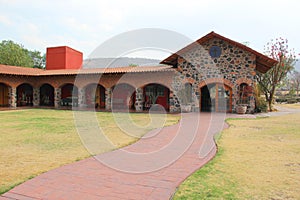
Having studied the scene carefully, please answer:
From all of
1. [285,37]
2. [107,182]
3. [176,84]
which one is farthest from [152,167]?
[285,37]

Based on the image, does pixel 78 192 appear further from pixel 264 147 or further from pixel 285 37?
pixel 285 37

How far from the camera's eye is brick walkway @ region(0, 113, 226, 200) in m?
3.24

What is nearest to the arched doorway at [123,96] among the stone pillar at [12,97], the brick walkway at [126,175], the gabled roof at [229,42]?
the gabled roof at [229,42]

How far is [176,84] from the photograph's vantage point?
15.5 meters

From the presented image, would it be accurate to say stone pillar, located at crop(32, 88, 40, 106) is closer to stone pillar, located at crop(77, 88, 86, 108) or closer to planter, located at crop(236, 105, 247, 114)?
stone pillar, located at crop(77, 88, 86, 108)

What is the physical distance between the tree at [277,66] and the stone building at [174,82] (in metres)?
2.62

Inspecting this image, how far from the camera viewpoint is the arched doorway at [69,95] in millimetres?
19891

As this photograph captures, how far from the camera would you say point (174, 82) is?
51.0ft

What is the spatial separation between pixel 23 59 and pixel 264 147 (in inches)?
1501

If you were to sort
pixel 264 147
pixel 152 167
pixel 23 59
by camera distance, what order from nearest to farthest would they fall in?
pixel 152 167 → pixel 264 147 → pixel 23 59

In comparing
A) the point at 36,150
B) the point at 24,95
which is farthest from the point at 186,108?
the point at 24,95

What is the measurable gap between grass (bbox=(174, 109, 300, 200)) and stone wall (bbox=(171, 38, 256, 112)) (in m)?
8.21

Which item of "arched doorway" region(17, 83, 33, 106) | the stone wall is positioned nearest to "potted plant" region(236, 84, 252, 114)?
the stone wall

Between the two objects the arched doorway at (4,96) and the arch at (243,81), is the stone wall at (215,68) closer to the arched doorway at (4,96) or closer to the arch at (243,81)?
the arch at (243,81)
